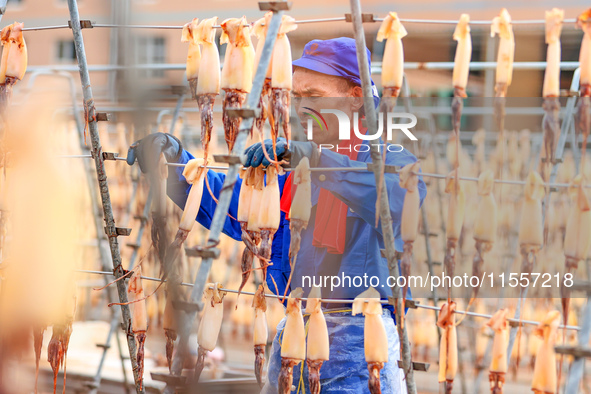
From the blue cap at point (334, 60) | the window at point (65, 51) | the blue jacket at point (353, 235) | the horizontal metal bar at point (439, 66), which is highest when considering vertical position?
the window at point (65, 51)

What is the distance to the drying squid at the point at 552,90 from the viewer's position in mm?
1773

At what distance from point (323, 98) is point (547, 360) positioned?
108 cm

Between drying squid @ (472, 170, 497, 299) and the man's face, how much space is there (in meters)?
0.52

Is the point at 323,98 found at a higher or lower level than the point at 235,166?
higher

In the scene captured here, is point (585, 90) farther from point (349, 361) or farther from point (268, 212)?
point (349, 361)

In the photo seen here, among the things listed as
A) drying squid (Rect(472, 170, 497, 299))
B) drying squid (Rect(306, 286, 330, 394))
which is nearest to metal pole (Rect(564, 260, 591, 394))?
drying squid (Rect(472, 170, 497, 299))

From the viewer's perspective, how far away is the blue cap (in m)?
2.15

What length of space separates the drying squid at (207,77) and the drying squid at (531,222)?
3.30 feet

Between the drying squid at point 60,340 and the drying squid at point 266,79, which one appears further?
the drying squid at point 60,340

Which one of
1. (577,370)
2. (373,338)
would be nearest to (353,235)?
(373,338)

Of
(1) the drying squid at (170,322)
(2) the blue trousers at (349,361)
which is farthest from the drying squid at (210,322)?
(2) the blue trousers at (349,361)

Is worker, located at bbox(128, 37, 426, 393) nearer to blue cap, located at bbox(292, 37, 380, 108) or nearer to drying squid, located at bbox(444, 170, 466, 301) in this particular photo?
blue cap, located at bbox(292, 37, 380, 108)

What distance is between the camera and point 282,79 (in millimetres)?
1926

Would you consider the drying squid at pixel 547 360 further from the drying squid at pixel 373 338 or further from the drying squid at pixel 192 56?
the drying squid at pixel 192 56
